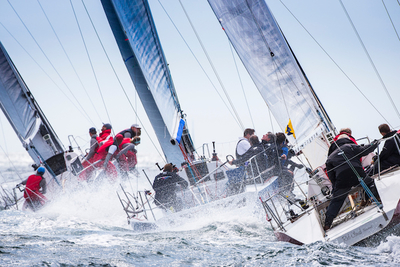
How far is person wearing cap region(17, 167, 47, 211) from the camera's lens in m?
7.44

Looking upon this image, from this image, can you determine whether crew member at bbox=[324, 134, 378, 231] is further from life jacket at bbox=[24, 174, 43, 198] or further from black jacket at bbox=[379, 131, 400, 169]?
life jacket at bbox=[24, 174, 43, 198]

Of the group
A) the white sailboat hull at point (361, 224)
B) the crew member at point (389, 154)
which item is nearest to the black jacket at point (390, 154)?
the crew member at point (389, 154)

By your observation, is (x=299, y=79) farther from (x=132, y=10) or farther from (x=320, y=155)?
(x=132, y=10)

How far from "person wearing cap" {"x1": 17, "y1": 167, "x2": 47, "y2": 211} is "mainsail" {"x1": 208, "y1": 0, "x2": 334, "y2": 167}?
15.1ft

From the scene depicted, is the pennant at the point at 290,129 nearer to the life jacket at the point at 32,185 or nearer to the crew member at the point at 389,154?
the crew member at the point at 389,154

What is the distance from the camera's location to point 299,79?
5469mm

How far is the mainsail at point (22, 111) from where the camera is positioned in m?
8.73

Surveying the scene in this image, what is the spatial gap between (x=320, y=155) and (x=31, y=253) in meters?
3.86

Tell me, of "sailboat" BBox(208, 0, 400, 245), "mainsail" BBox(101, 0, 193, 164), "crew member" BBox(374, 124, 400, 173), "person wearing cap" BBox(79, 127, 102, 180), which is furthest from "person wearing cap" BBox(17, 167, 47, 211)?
"crew member" BBox(374, 124, 400, 173)

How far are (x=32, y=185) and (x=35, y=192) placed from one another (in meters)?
0.15

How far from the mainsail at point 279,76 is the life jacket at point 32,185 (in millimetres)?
4614

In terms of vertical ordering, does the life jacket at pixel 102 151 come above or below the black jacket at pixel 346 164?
above

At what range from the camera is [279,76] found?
18.4 ft

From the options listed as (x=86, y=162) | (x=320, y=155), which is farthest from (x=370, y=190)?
(x=86, y=162)
